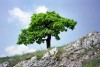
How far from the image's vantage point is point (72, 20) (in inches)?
2837

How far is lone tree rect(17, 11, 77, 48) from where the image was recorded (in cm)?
6788

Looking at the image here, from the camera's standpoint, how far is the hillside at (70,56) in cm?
3766

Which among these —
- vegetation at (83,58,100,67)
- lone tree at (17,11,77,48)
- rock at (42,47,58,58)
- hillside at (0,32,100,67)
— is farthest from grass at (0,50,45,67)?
lone tree at (17,11,77,48)

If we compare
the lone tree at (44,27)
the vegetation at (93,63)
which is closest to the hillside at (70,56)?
the vegetation at (93,63)

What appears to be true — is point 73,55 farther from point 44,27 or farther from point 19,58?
point 44,27

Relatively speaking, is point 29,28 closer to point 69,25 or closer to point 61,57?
point 69,25

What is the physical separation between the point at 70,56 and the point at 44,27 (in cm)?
3120

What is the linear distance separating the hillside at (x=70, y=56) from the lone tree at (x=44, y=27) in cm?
2587

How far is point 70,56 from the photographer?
38531 mm

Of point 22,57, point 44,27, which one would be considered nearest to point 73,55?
point 22,57

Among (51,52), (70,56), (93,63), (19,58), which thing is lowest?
(93,63)

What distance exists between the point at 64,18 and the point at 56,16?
5.83 feet

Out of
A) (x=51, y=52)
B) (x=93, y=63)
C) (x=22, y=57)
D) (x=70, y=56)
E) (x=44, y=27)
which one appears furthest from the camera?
(x=44, y=27)

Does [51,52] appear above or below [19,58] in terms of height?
below
